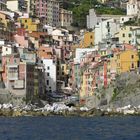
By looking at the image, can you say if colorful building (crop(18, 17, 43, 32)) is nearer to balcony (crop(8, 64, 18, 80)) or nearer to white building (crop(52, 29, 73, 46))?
white building (crop(52, 29, 73, 46))

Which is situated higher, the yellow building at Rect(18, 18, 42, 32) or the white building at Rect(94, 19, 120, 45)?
the yellow building at Rect(18, 18, 42, 32)

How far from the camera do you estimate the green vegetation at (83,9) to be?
132500mm

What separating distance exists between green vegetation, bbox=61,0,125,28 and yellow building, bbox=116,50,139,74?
40.4 m

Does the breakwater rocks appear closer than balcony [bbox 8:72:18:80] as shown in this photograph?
Yes

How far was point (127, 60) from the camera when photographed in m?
89.9

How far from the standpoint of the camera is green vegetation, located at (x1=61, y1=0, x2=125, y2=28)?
5217 inches

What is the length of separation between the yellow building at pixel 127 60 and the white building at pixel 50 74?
1460 centimetres

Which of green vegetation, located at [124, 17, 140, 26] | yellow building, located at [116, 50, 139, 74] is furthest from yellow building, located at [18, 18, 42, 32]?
yellow building, located at [116, 50, 139, 74]

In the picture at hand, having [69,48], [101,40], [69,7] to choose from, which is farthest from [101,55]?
[69,7]

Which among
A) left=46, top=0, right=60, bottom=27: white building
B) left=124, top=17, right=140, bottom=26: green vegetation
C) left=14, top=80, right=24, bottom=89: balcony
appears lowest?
left=14, top=80, right=24, bottom=89: balcony

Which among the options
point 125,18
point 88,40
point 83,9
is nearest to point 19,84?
point 88,40

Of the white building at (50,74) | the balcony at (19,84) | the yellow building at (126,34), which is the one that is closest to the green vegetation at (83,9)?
the yellow building at (126,34)

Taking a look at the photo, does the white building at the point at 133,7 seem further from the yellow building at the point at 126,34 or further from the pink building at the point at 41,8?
the pink building at the point at 41,8

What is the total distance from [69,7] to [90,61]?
4948 centimetres
